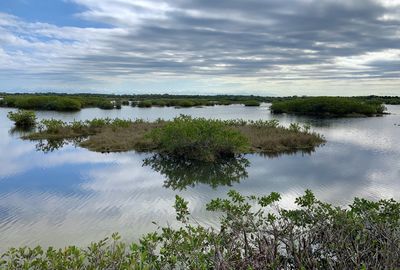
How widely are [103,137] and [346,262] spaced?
21356 mm

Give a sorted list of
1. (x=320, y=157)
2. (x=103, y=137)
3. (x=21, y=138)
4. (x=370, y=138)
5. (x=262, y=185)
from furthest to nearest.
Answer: (x=370, y=138) → (x=21, y=138) → (x=103, y=137) → (x=320, y=157) → (x=262, y=185)

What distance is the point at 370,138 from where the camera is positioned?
29125 mm

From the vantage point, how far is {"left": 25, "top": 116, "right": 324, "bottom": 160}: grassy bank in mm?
19828

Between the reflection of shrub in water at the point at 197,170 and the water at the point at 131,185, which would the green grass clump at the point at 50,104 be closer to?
the water at the point at 131,185

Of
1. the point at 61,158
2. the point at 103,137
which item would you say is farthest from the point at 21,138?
the point at 61,158

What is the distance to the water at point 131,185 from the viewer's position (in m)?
9.93

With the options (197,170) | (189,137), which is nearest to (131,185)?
(197,170)

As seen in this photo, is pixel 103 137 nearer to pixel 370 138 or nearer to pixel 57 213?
pixel 57 213

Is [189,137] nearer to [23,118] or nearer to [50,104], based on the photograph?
[23,118]

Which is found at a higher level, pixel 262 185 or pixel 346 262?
pixel 346 262

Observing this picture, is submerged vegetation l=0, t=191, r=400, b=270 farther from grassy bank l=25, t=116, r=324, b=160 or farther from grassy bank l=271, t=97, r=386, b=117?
grassy bank l=271, t=97, r=386, b=117

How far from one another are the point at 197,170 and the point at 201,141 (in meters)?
2.90

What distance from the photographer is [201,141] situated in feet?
65.2

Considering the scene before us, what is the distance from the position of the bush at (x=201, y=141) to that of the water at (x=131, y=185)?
4.04 feet
